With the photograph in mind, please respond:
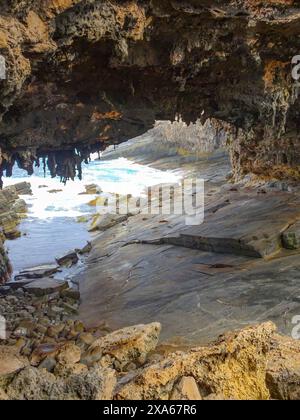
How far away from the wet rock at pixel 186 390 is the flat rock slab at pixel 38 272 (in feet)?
32.7

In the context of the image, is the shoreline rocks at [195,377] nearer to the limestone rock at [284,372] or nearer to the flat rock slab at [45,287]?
the limestone rock at [284,372]

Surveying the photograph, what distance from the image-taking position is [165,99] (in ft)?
29.6

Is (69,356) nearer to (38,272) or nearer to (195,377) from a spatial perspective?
(195,377)

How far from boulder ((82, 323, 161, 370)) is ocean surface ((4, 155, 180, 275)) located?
29.1 ft

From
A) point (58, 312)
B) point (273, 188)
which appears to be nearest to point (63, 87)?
point (58, 312)

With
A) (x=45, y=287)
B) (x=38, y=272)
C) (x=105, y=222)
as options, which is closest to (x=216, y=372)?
(x=45, y=287)

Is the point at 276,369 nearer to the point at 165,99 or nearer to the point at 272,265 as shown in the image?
the point at 272,265

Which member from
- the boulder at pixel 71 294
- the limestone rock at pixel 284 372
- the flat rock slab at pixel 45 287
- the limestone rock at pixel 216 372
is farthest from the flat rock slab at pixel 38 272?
the limestone rock at pixel 284 372

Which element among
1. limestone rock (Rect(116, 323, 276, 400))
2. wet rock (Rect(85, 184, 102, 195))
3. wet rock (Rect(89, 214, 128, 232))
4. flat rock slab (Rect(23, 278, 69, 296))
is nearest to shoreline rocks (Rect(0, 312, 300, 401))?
limestone rock (Rect(116, 323, 276, 400))

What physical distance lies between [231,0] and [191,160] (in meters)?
31.3

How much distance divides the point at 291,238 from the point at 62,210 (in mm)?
17188

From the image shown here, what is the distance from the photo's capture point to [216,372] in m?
3.22

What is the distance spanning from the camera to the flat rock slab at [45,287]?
1045 cm
